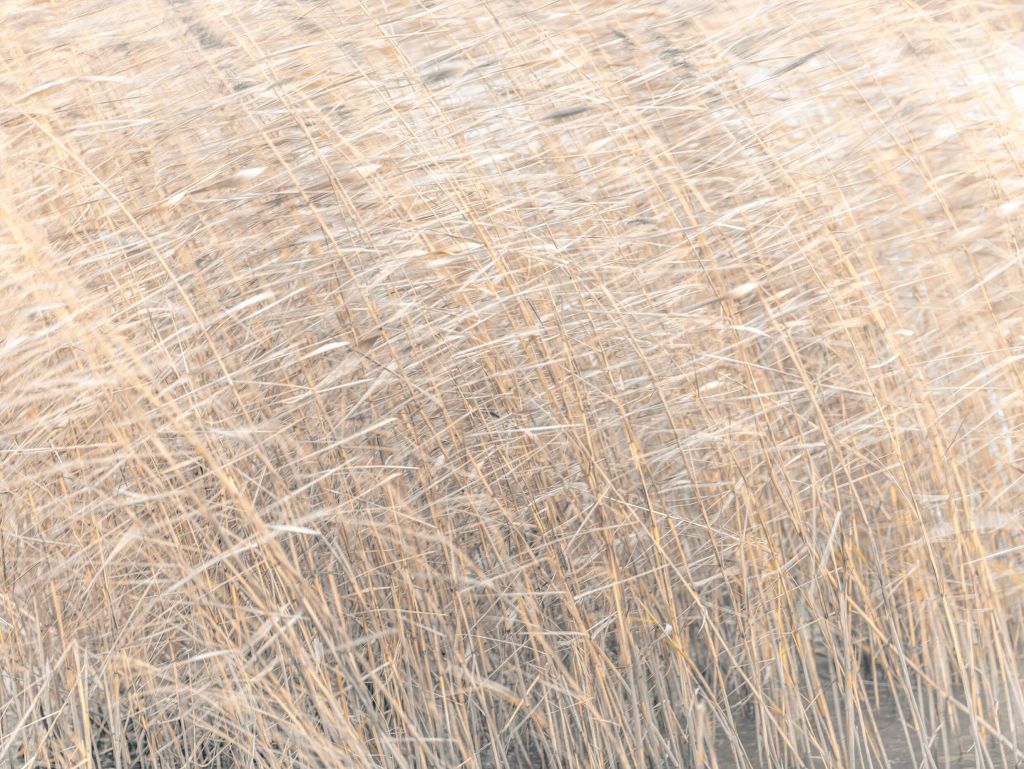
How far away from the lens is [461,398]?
1.87m

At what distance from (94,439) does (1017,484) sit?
1416mm

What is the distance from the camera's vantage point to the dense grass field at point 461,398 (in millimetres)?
1816

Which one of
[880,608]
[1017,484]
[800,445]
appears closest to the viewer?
[800,445]

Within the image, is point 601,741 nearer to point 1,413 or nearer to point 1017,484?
point 1017,484

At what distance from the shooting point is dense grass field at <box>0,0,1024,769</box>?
182 cm

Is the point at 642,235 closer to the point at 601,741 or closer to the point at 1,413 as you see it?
the point at 601,741

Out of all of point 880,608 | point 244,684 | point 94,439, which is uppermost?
point 94,439

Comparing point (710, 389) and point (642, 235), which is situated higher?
point (642, 235)

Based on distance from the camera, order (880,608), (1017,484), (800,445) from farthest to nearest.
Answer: (880,608) < (1017,484) < (800,445)

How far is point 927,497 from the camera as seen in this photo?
191 centimetres

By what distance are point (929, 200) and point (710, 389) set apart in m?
0.53

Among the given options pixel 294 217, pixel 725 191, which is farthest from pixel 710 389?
pixel 294 217

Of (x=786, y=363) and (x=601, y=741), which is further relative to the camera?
(x=786, y=363)

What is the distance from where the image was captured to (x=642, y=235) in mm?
1940
